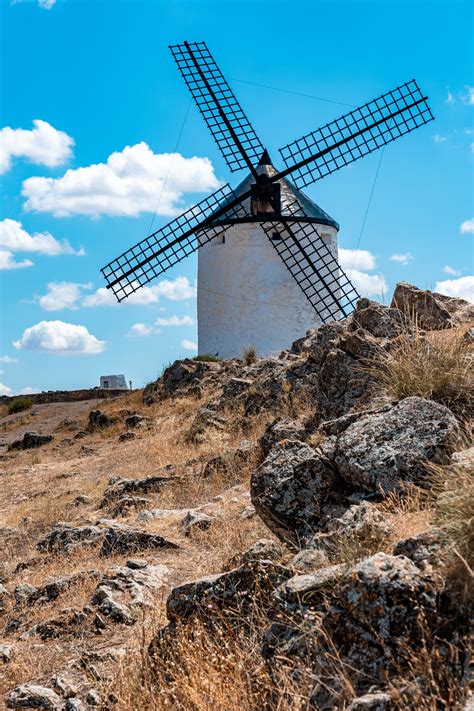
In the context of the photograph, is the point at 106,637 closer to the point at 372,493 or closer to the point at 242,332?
the point at 372,493

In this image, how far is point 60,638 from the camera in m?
5.77

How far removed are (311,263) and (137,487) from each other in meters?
12.1

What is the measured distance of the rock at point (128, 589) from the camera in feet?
19.1

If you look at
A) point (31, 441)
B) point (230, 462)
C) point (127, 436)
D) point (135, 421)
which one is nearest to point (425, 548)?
point (230, 462)

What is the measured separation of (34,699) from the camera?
4.79 metres

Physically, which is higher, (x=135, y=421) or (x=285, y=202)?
(x=285, y=202)

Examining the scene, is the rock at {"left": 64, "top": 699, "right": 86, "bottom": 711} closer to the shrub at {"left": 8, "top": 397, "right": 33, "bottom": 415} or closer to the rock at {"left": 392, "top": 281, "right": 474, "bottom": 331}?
the rock at {"left": 392, "top": 281, "right": 474, "bottom": 331}

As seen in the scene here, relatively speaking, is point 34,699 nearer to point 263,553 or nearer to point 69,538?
point 263,553

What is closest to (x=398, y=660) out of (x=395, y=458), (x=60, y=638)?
(x=395, y=458)

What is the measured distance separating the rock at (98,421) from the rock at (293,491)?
14076mm

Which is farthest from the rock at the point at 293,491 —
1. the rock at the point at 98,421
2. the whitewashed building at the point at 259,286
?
the whitewashed building at the point at 259,286

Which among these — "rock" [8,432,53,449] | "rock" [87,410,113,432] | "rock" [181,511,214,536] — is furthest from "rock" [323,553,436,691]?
"rock" [8,432,53,449]

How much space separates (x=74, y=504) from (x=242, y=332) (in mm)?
11860

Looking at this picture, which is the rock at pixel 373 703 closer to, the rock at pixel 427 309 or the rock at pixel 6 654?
the rock at pixel 6 654
